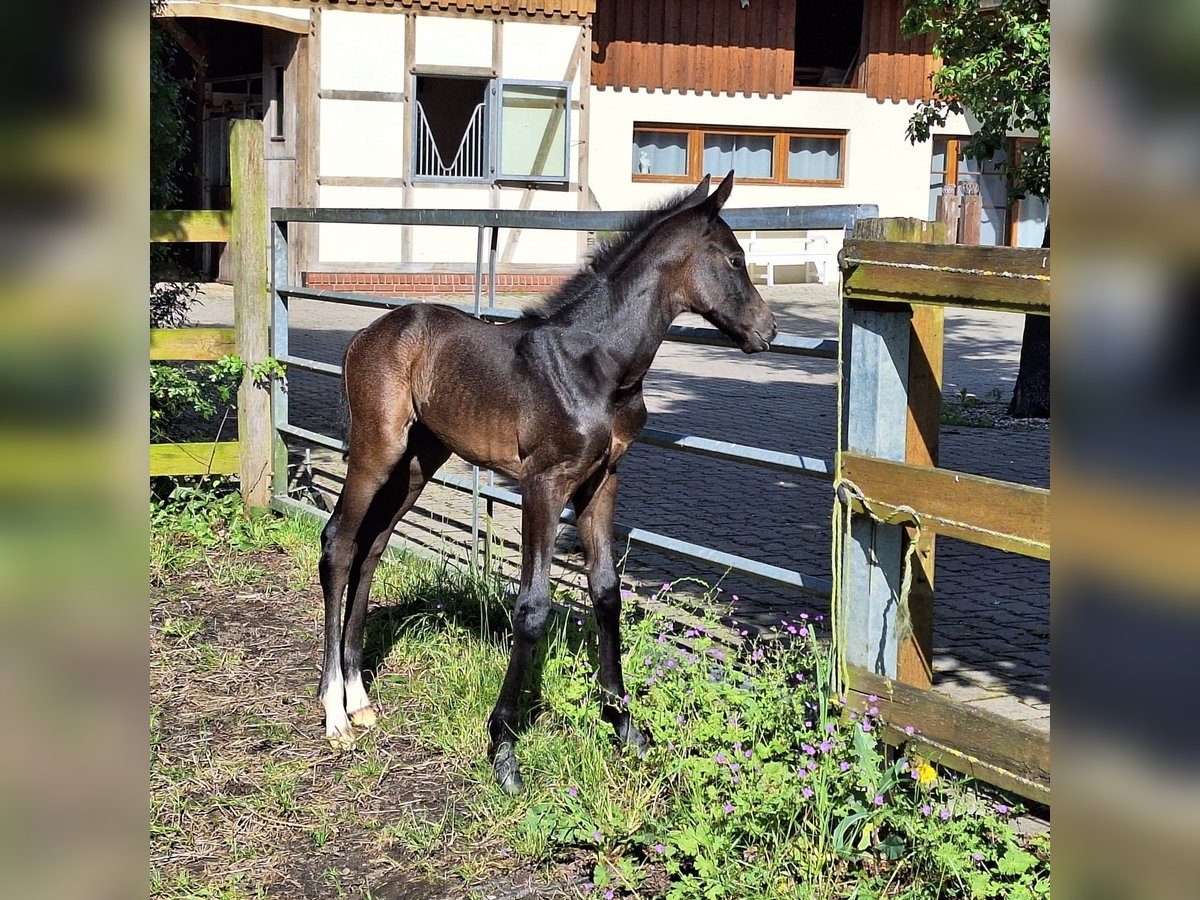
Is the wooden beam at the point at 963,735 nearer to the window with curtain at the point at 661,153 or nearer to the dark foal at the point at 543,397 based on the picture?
the dark foal at the point at 543,397

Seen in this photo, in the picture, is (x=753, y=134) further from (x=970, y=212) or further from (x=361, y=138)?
(x=361, y=138)

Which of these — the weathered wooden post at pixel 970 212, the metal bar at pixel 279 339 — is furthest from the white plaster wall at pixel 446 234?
the metal bar at pixel 279 339

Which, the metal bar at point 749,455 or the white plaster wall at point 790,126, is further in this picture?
the white plaster wall at point 790,126

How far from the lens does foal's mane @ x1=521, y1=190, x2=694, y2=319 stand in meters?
4.12

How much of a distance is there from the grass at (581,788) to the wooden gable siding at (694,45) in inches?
733

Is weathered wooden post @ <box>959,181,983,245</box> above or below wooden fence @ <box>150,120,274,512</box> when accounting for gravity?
above

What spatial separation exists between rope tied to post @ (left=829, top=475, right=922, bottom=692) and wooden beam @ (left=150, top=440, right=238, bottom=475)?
4.33m

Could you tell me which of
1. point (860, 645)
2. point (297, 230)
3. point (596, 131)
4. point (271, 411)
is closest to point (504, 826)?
point (860, 645)

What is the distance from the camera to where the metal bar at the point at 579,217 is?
3.90m

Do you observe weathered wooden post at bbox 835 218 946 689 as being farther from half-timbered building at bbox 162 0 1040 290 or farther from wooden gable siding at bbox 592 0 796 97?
wooden gable siding at bbox 592 0 796 97

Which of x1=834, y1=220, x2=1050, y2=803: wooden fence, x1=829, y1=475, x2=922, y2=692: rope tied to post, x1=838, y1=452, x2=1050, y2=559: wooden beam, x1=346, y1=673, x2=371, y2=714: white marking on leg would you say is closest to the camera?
x1=838, y1=452, x2=1050, y2=559: wooden beam

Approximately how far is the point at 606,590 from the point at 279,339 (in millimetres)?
3912

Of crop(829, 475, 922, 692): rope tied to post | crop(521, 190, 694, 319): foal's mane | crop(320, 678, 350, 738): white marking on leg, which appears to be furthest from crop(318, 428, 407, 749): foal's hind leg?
crop(829, 475, 922, 692): rope tied to post
